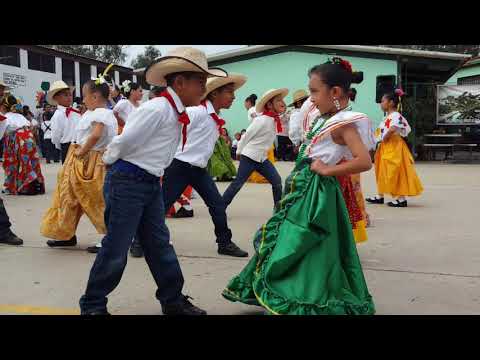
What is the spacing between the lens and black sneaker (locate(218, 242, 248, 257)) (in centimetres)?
540

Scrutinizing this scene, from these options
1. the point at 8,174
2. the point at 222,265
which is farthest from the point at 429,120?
the point at 222,265

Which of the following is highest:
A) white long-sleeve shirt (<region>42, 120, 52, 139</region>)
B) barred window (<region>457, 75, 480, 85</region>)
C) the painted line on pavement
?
barred window (<region>457, 75, 480, 85</region>)

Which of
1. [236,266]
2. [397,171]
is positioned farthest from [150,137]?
[397,171]

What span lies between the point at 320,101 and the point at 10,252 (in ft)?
11.8

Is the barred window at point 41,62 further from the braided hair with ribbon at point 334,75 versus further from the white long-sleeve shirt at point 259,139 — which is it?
the braided hair with ribbon at point 334,75

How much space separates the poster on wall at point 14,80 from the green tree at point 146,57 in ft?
118

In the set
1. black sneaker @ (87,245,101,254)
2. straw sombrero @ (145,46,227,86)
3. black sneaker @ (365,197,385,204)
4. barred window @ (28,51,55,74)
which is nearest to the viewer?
straw sombrero @ (145,46,227,86)

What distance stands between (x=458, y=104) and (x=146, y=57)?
1830 inches

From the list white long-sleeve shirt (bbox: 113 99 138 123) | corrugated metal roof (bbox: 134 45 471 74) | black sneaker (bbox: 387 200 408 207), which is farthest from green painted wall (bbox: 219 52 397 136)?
white long-sleeve shirt (bbox: 113 99 138 123)

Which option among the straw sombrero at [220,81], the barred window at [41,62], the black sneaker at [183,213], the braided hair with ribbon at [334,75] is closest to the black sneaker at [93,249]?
the straw sombrero at [220,81]

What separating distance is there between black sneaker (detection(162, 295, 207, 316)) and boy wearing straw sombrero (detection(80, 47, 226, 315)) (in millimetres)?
174

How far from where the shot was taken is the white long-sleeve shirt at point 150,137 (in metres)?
3.30

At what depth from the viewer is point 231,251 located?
5.43 meters

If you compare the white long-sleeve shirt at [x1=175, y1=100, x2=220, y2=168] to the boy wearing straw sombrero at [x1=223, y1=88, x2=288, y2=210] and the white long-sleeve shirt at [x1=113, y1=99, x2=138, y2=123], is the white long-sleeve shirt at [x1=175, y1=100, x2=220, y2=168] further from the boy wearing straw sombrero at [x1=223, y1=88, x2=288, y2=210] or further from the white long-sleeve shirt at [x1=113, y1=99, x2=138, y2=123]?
the white long-sleeve shirt at [x1=113, y1=99, x2=138, y2=123]
